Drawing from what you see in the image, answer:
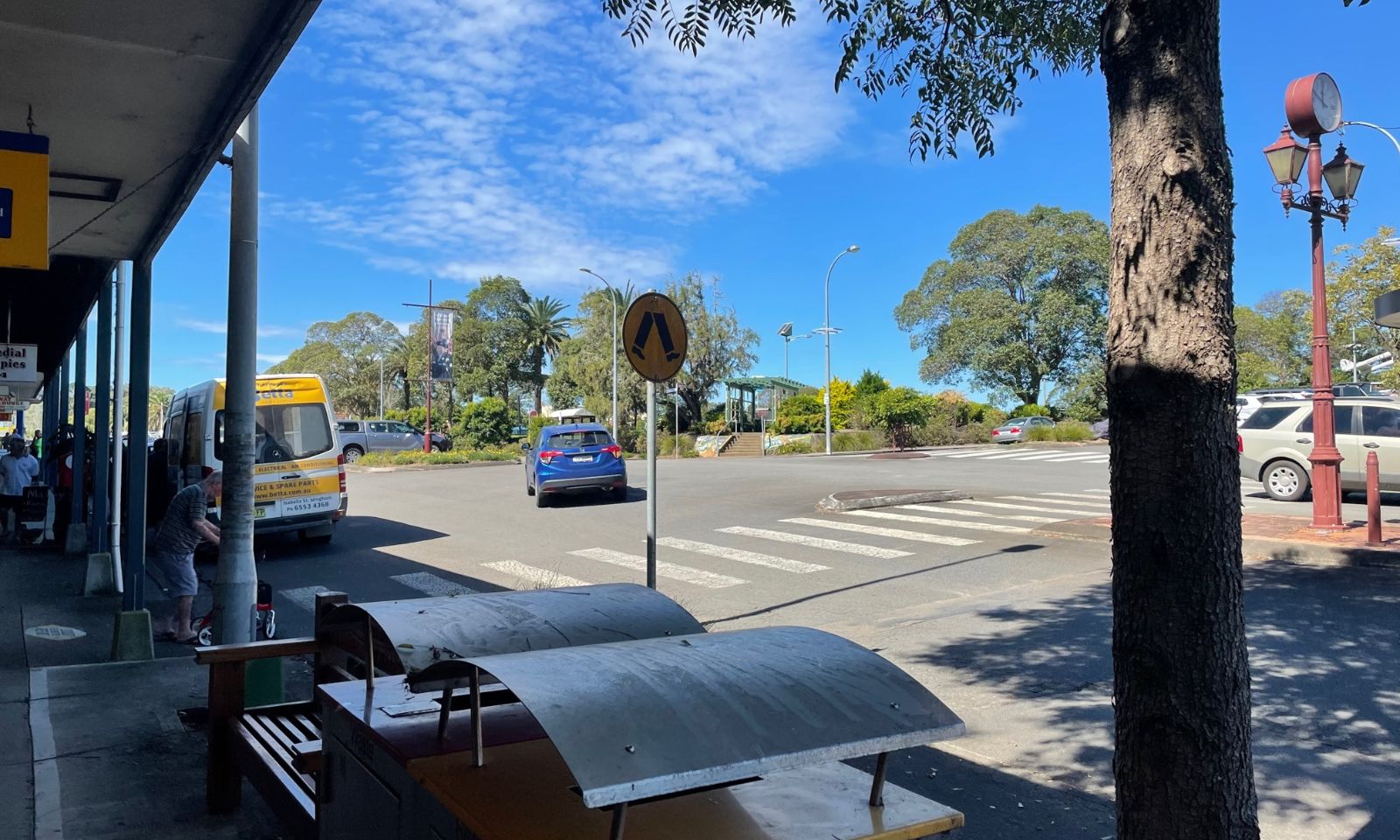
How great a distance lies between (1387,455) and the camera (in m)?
15.3

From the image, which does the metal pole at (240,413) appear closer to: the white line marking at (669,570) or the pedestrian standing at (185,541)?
the pedestrian standing at (185,541)

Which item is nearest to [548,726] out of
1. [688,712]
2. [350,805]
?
[688,712]

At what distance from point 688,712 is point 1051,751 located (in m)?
3.89

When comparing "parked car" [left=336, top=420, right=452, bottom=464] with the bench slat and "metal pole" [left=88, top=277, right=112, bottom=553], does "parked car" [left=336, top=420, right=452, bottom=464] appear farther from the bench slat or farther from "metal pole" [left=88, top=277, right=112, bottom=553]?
the bench slat

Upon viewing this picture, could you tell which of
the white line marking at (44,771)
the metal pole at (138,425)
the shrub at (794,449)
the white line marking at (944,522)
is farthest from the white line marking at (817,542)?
the shrub at (794,449)

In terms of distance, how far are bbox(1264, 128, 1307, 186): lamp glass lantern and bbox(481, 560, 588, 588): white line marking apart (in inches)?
367

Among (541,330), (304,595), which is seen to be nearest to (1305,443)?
(304,595)

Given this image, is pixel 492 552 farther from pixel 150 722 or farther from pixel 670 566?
pixel 150 722

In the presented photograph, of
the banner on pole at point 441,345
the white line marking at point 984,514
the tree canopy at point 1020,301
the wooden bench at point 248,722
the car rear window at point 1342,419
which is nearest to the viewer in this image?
the wooden bench at point 248,722

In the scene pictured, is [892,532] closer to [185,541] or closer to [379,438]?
[185,541]

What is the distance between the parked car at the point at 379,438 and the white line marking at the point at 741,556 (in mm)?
28328

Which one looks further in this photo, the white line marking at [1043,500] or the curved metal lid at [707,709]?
the white line marking at [1043,500]

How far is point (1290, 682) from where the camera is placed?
6207 millimetres

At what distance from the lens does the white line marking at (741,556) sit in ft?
38.3
